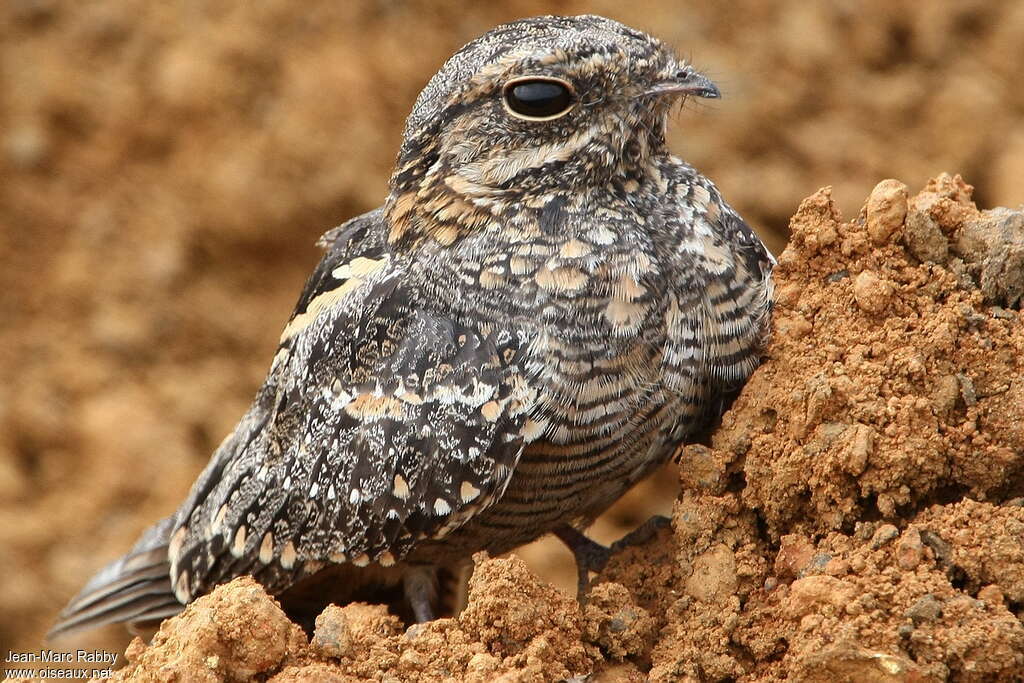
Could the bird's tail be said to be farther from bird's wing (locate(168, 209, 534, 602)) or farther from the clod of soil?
the clod of soil

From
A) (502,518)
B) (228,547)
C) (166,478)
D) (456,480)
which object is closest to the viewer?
(456,480)

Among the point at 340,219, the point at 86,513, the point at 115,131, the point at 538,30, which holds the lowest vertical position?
the point at 538,30

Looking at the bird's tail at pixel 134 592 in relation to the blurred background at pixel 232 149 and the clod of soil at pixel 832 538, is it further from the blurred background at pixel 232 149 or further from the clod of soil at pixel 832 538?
the blurred background at pixel 232 149

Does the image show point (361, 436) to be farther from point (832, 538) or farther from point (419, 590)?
point (832, 538)

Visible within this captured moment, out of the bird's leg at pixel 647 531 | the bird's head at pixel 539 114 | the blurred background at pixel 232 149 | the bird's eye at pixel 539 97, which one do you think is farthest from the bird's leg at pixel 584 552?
the blurred background at pixel 232 149

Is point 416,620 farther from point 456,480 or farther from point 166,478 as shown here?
point 166,478

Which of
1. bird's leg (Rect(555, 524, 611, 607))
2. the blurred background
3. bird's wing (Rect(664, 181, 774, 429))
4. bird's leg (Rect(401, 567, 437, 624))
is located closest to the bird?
bird's wing (Rect(664, 181, 774, 429))

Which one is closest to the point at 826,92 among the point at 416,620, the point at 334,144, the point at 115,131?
the point at 334,144

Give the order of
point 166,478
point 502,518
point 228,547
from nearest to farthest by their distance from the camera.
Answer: point 502,518, point 228,547, point 166,478
